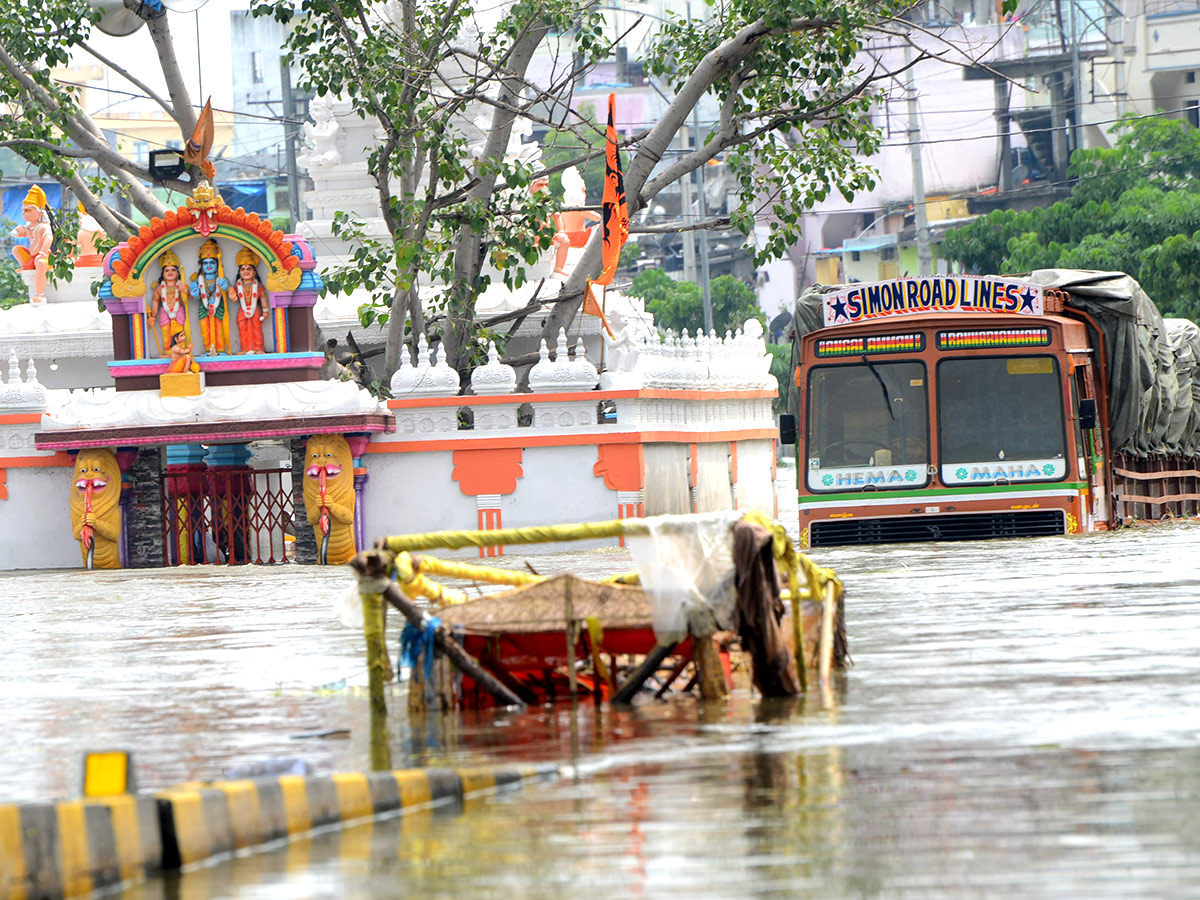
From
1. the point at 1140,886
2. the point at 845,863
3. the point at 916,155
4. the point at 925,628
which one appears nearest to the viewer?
the point at 1140,886

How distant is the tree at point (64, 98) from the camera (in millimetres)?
26109

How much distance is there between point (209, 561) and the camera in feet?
83.0

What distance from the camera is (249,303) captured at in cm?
2473

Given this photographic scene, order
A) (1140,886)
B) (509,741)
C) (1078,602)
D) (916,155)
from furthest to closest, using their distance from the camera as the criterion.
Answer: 1. (916,155)
2. (1078,602)
3. (509,741)
4. (1140,886)

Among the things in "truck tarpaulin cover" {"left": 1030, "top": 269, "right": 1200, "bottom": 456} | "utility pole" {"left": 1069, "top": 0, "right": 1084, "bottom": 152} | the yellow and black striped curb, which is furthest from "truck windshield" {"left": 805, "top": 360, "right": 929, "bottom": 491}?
"utility pole" {"left": 1069, "top": 0, "right": 1084, "bottom": 152}

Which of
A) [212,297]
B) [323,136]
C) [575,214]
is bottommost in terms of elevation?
[212,297]

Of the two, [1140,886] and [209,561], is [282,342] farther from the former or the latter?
[1140,886]

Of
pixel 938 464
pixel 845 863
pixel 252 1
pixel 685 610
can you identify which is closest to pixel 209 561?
pixel 252 1

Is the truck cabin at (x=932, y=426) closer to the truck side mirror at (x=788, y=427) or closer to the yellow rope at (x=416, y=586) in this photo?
the truck side mirror at (x=788, y=427)

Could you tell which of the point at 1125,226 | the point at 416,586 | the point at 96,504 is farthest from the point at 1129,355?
the point at 1125,226

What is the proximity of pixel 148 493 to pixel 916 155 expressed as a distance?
30566 millimetres

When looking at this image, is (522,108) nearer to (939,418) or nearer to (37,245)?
(939,418)

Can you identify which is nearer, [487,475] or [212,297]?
[487,475]

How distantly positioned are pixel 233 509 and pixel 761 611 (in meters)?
17.1
